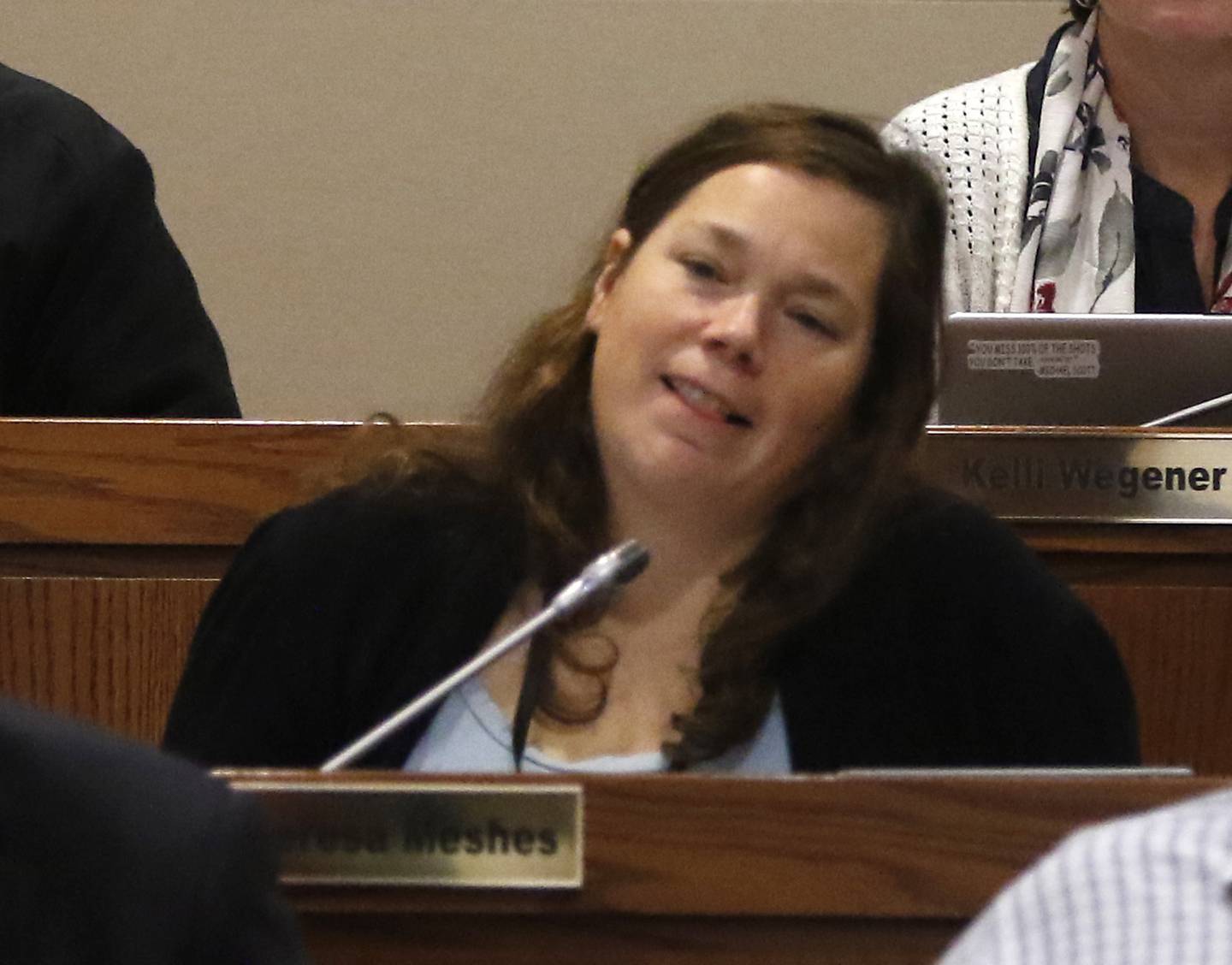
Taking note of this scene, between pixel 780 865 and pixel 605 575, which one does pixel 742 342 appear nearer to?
pixel 605 575

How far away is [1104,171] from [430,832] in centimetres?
136

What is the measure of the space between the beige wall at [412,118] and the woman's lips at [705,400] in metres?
1.29

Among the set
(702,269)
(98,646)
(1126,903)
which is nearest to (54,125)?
(98,646)

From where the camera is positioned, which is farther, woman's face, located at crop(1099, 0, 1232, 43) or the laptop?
woman's face, located at crop(1099, 0, 1232, 43)

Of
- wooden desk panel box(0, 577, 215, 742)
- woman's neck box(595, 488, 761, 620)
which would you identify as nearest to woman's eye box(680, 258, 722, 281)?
woman's neck box(595, 488, 761, 620)

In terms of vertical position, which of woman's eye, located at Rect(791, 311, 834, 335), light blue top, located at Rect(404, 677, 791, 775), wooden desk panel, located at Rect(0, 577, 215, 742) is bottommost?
wooden desk panel, located at Rect(0, 577, 215, 742)

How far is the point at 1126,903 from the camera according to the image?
25.7 inches

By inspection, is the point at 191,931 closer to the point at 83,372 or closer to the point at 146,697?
the point at 146,697

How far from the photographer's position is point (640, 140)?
2633 millimetres

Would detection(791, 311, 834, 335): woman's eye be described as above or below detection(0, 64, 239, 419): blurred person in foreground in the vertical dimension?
above

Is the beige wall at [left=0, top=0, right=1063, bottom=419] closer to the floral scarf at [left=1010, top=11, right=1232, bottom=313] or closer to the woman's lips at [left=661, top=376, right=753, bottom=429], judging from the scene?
the floral scarf at [left=1010, top=11, right=1232, bottom=313]

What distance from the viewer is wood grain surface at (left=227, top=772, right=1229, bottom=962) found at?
91cm

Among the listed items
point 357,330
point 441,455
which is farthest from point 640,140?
point 441,455

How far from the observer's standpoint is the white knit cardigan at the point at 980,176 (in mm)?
2039
